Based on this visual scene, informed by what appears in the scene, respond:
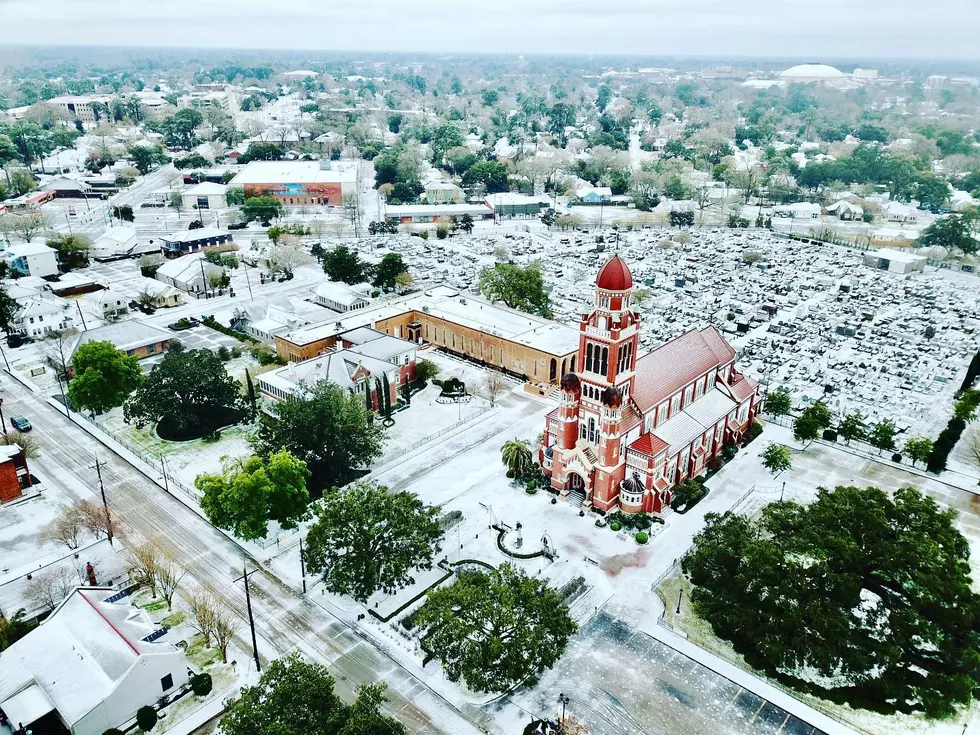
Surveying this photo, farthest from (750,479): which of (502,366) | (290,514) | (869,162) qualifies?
(869,162)

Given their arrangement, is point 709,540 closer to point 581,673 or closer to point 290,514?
point 581,673

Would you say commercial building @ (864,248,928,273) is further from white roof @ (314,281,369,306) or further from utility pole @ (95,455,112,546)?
utility pole @ (95,455,112,546)

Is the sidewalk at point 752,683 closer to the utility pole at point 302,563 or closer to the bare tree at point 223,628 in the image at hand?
the utility pole at point 302,563

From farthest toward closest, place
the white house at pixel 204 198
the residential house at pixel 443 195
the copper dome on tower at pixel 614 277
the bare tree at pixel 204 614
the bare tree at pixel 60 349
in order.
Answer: the residential house at pixel 443 195, the white house at pixel 204 198, the bare tree at pixel 60 349, the copper dome on tower at pixel 614 277, the bare tree at pixel 204 614

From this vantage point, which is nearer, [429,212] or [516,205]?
[429,212]

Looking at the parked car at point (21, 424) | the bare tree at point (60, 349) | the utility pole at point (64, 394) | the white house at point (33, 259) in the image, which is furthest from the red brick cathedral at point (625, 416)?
the white house at point (33, 259)

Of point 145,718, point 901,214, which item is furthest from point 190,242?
point 901,214

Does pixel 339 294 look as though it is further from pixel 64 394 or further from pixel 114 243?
pixel 114 243

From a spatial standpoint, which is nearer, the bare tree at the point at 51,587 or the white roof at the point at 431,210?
the bare tree at the point at 51,587
